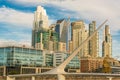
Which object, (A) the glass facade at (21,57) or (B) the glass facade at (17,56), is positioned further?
(A) the glass facade at (21,57)

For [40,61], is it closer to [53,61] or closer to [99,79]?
[53,61]

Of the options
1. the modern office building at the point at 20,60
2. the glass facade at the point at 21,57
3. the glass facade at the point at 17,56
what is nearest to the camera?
the glass facade at the point at 17,56

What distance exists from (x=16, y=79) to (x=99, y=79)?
25128 mm

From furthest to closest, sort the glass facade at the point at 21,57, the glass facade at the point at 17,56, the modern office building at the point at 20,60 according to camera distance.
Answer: the modern office building at the point at 20,60
the glass facade at the point at 21,57
the glass facade at the point at 17,56

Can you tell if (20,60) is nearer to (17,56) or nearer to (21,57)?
(21,57)

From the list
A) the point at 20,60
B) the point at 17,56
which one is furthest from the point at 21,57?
the point at 17,56

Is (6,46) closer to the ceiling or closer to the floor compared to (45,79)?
closer to the ceiling

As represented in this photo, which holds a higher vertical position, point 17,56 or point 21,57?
point 17,56

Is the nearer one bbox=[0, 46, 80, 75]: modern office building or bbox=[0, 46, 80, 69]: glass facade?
bbox=[0, 46, 80, 69]: glass facade

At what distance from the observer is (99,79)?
79.5 meters

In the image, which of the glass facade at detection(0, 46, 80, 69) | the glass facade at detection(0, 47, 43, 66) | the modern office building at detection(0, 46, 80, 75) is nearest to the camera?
the glass facade at detection(0, 47, 43, 66)

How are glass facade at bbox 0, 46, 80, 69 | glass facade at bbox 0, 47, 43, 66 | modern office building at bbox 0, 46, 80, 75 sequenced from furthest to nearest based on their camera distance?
modern office building at bbox 0, 46, 80, 75, glass facade at bbox 0, 46, 80, 69, glass facade at bbox 0, 47, 43, 66

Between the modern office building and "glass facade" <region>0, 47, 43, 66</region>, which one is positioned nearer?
"glass facade" <region>0, 47, 43, 66</region>

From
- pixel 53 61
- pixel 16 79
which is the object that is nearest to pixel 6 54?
pixel 53 61
